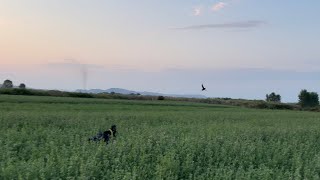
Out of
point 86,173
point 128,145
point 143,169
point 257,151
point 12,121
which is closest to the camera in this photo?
point 86,173

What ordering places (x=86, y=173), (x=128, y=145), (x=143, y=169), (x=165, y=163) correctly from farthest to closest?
(x=128, y=145), (x=165, y=163), (x=143, y=169), (x=86, y=173)

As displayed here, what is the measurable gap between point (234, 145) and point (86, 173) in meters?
4.64

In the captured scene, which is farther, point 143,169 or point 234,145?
point 234,145

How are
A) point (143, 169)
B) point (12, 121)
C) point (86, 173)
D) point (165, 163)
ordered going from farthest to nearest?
point (12, 121), point (165, 163), point (143, 169), point (86, 173)

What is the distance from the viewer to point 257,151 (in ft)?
33.8

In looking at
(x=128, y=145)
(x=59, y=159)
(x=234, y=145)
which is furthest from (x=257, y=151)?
(x=59, y=159)

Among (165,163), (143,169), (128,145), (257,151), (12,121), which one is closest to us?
(143,169)

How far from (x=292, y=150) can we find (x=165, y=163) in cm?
407

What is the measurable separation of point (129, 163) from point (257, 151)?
351 centimetres

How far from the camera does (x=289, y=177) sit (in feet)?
23.3

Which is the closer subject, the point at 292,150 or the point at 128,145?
the point at 128,145

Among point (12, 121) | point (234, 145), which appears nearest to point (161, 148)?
point (234, 145)

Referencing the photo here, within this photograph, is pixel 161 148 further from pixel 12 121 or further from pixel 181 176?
pixel 12 121

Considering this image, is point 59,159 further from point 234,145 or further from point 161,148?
point 234,145
